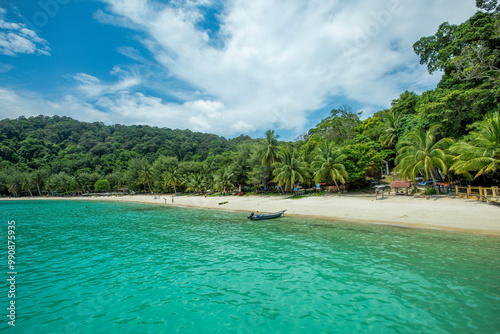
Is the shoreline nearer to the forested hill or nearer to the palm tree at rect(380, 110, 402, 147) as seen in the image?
the palm tree at rect(380, 110, 402, 147)

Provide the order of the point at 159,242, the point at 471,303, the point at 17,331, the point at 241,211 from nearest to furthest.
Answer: the point at 17,331, the point at 471,303, the point at 159,242, the point at 241,211

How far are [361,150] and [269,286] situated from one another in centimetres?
3094

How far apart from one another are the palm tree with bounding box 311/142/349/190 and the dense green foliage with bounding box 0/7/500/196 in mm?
150

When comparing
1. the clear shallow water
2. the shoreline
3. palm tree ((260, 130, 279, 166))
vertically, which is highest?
palm tree ((260, 130, 279, 166))

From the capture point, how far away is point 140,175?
69062 mm

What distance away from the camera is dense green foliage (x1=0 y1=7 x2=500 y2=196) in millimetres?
21031

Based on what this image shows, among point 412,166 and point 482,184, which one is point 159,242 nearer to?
point 412,166

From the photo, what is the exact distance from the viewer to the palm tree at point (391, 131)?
41031 mm

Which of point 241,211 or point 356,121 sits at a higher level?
point 356,121

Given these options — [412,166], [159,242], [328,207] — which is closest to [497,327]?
[159,242]

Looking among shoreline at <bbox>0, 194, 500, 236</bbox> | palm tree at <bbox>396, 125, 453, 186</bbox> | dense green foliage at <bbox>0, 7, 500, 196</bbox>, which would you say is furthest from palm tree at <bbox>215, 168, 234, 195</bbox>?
palm tree at <bbox>396, 125, 453, 186</bbox>

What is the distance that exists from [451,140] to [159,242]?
30.8 meters

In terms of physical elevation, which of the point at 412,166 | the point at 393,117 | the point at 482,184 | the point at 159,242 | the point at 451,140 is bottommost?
the point at 159,242

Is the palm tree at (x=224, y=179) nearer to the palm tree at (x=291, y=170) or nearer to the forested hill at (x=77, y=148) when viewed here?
the palm tree at (x=291, y=170)
